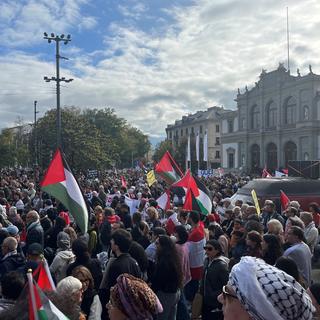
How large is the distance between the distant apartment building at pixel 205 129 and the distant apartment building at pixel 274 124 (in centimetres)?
1864

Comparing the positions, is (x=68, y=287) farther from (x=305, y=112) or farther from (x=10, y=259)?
(x=305, y=112)

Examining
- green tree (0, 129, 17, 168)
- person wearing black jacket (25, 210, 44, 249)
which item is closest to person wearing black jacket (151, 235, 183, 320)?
person wearing black jacket (25, 210, 44, 249)

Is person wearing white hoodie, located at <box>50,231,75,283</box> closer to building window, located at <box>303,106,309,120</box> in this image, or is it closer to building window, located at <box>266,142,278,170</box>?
building window, located at <box>303,106,309,120</box>

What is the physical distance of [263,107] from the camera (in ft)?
208

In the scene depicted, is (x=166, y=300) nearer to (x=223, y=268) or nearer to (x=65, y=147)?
(x=223, y=268)

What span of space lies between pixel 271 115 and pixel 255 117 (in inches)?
136

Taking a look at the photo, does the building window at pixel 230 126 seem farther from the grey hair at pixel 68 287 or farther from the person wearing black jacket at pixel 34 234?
the grey hair at pixel 68 287

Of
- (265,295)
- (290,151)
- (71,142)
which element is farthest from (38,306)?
(290,151)

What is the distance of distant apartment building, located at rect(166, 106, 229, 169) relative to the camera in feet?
311

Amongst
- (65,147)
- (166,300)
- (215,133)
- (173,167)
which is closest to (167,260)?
(166,300)

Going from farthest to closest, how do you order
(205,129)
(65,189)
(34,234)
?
(205,129) → (34,234) → (65,189)

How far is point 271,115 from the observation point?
62750mm

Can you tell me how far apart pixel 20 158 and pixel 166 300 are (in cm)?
5484

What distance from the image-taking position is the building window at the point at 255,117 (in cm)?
6525
